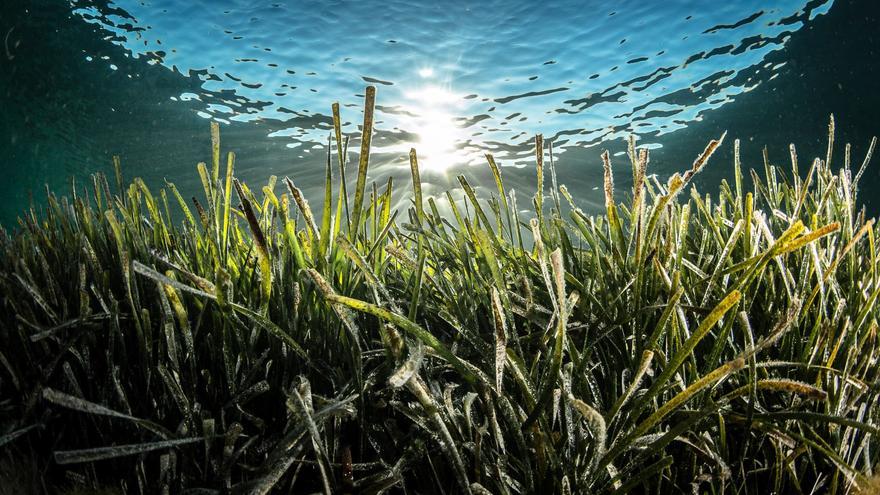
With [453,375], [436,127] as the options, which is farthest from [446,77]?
[453,375]

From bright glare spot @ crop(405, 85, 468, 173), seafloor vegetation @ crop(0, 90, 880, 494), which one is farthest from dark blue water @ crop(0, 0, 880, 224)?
seafloor vegetation @ crop(0, 90, 880, 494)

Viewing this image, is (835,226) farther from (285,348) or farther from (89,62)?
(89,62)

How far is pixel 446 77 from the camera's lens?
1554cm

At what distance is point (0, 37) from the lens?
16.5 metres

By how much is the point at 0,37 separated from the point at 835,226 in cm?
2397

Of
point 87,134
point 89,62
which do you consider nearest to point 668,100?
point 89,62

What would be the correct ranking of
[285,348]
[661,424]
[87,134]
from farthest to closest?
[87,134], [285,348], [661,424]

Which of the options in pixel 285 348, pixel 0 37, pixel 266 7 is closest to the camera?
pixel 285 348

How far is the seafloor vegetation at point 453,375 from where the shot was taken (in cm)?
83

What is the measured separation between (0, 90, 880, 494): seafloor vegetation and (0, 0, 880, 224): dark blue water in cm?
1290

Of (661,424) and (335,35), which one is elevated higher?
(335,35)

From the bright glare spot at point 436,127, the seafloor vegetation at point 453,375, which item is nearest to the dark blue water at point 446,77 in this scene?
the bright glare spot at point 436,127

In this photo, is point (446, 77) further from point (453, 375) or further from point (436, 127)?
point (453, 375)

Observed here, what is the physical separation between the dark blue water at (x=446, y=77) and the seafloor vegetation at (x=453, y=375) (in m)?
12.9
